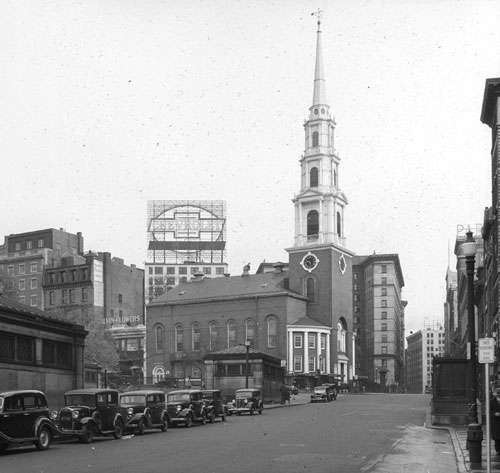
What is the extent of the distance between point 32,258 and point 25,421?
4299 inches

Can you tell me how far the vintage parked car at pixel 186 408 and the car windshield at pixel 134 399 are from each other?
3.34m

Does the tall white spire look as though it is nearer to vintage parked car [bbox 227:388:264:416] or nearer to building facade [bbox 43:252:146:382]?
building facade [bbox 43:252:146:382]

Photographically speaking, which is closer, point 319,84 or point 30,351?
point 30,351

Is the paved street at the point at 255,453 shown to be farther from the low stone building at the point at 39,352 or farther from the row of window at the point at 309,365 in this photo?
the row of window at the point at 309,365

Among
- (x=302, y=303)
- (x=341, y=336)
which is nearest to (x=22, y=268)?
(x=302, y=303)

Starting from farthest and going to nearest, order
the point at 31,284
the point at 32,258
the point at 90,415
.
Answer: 1. the point at 31,284
2. the point at 32,258
3. the point at 90,415

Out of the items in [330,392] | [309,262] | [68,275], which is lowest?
[330,392]

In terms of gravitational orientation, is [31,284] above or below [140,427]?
above

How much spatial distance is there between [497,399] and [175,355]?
103 metres

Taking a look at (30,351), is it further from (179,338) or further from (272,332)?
(179,338)

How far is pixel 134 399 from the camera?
3478cm

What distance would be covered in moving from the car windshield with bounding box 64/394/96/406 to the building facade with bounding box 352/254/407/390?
481ft

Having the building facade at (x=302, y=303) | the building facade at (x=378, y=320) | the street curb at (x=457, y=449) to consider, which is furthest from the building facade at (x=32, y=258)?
the street curb at (x=457, y=449)

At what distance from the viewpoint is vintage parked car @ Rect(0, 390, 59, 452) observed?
81.0 feet
